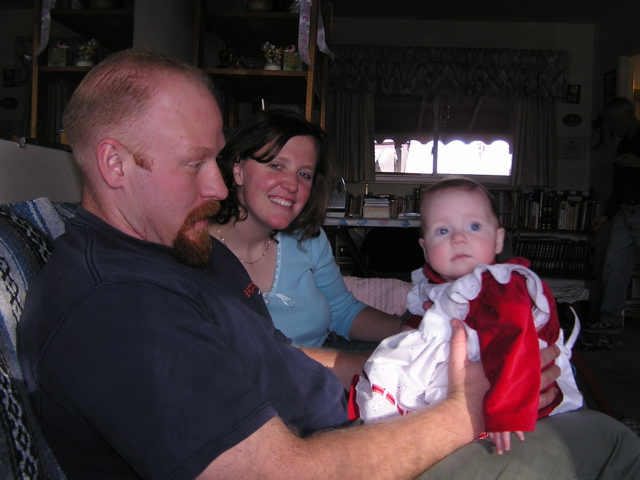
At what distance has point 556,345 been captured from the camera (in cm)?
100

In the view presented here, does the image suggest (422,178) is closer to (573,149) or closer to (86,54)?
(573,149)

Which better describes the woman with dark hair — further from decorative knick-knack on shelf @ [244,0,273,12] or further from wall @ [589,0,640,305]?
wall @ [589,0,640,305]

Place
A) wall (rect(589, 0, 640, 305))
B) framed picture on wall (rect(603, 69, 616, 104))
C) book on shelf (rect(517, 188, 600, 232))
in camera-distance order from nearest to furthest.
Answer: wall (rect(589, 0, 640, 305)) → framed picture on wall (rect(603, 69, 616, 104)) → book on shelf (rect(517, 188, 600, 232))

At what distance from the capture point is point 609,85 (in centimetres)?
536

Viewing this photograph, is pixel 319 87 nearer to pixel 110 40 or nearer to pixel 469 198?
pixel 110 40

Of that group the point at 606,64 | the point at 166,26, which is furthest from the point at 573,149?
the point at 166,26

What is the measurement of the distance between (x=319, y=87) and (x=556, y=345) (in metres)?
2.88

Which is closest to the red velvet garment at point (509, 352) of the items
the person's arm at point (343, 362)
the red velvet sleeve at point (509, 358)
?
the red velvet sleeve at point (509, 358)

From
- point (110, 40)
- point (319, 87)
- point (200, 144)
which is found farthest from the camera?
point (319, 87)

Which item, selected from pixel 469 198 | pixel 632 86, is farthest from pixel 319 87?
pixel 632 86

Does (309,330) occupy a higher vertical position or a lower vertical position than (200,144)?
lower

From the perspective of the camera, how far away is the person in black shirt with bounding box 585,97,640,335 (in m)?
3.95

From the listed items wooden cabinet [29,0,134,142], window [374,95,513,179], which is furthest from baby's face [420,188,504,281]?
window [374,95,513,179]

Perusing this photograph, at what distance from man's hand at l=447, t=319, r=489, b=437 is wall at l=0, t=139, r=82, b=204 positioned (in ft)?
3.17
